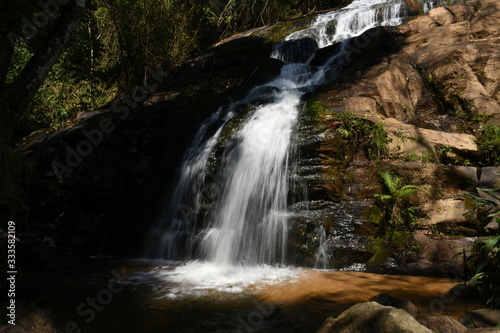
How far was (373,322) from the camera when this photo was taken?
2.93m

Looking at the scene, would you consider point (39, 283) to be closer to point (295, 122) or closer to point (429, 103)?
point (295, 122)

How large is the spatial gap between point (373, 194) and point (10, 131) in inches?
206

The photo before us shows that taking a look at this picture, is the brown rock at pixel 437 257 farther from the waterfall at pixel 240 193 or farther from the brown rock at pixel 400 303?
the brown rock at pixel 400 303

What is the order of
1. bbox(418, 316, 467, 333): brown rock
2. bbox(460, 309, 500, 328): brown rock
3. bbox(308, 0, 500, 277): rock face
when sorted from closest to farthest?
bbox(418, 316, 467, 333): brown rock < bbox(460, 309, 500, 328): brown rock < bbox(308, 0, 500, 277): rock face

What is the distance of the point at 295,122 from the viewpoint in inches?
283

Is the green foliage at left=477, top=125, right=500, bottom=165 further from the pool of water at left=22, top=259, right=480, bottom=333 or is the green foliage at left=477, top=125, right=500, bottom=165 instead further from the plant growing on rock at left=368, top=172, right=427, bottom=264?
the pool of water at left=22, top=259, right=480, bottom=333

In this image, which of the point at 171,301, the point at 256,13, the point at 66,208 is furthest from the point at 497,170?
the point at 256,13

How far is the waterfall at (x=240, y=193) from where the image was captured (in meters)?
6.08

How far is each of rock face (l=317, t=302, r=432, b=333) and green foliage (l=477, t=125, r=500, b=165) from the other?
4469 millimetres

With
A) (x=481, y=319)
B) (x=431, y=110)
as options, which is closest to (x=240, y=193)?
(x=481, y=319)

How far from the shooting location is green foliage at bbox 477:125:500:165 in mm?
6109

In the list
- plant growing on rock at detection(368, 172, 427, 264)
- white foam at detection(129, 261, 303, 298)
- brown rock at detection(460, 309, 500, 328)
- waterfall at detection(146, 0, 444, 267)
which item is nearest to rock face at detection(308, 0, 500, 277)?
plant growing on rock at detection(368, 172, 427, 264)

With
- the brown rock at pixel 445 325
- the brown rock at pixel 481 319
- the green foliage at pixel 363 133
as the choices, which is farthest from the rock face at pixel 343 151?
the brown rock at pixel 445 325

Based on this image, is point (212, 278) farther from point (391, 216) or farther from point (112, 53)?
point (112, 53)
